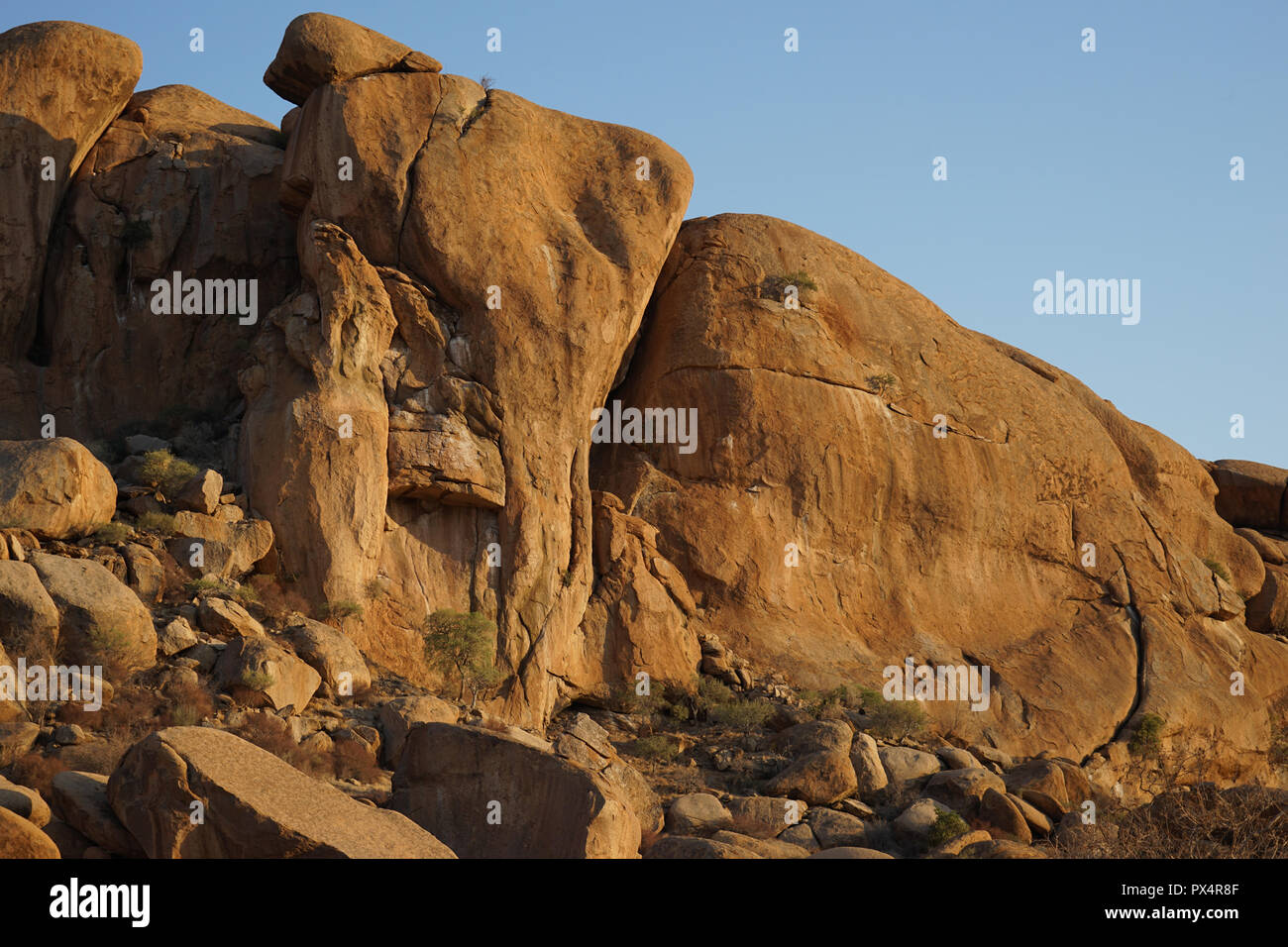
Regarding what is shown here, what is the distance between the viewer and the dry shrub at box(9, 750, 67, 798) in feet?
46.7

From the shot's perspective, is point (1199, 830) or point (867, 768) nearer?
point (1199, 830)

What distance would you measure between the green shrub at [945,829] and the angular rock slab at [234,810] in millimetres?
8126

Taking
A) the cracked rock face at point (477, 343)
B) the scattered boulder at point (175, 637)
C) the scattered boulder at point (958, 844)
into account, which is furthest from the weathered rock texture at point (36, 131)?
the scattered boulder at point (958, 844)

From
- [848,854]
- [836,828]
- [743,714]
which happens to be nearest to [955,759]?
[743,714]

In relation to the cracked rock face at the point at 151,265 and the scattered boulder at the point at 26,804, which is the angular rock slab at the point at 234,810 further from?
the cracked rock face at the point at 151,265

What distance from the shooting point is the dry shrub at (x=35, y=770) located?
14.2 m

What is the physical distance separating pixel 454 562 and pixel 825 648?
25.3ft

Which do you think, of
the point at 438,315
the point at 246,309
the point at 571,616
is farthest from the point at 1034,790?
the point at 246,309

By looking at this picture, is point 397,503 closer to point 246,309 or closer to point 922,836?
point 246,309

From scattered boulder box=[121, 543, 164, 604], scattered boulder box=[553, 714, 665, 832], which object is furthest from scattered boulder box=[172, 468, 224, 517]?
scattered boulder box=[553, 714, 665, 832]

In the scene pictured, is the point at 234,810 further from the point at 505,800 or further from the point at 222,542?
the point at 222,542

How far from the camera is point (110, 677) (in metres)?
17.0

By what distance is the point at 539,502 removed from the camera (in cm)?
2436

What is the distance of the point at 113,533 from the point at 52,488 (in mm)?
1138
